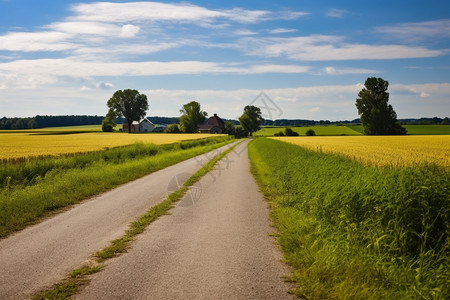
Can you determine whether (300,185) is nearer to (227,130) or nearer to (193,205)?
(193,205)

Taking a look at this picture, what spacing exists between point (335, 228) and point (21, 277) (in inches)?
234

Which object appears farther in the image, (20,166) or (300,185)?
(20,166)

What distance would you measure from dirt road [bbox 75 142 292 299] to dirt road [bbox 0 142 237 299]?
807mm

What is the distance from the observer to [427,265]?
5.46 m

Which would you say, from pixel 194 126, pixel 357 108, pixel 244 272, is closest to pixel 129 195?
pixel 244 272

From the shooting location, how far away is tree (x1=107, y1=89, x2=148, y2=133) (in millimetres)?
121812

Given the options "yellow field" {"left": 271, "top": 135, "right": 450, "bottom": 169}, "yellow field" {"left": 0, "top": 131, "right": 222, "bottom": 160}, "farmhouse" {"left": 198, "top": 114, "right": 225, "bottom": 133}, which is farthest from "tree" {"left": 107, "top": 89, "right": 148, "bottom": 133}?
"yellow field" {"left": 271, "top": 135, "right": 450, "bottom": 169}

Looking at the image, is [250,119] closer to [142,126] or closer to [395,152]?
[142,126]

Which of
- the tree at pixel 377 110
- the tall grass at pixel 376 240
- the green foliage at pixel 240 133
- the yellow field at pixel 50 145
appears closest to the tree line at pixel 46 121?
the green foliage at pixel 240 133

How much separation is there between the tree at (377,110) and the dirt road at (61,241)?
86.0m

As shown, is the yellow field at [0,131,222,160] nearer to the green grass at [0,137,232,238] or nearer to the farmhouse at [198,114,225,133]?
the green grass at [0,137,232,238]

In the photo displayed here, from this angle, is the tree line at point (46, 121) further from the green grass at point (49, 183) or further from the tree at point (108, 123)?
the green grass at point (49, 183)

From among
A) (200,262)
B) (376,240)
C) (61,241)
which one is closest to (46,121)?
(61,241)

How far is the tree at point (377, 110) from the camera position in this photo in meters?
90.2
